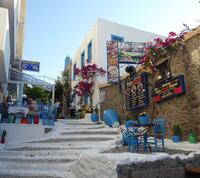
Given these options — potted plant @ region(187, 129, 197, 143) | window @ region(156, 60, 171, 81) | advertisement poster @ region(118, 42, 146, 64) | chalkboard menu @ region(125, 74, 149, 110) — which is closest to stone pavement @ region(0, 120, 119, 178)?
chalkboard menu @ region(125, 74, 149, 110)

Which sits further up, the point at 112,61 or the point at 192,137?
the point at 112,61

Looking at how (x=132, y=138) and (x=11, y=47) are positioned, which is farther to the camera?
(x=11, y=47)

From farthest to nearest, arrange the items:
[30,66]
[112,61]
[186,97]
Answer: [30,66] → [112,61] → [186,97]

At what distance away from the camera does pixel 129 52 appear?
49.2ft

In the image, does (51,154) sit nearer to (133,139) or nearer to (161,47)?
(133,139)

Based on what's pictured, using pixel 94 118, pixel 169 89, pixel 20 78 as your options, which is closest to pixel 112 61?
pixel 94 118

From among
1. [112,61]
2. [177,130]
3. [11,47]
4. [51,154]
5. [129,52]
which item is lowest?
[51,154]

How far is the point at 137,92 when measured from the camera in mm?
11242

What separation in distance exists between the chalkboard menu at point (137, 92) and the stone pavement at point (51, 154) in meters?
2.09

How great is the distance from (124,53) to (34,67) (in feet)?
24.5

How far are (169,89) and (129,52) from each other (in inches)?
Answer: 254

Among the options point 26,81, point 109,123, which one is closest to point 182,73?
point 109,123

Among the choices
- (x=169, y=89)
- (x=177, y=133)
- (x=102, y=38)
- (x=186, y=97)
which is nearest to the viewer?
(x=186, y=97)

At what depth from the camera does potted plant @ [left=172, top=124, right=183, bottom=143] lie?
8.33 meters
